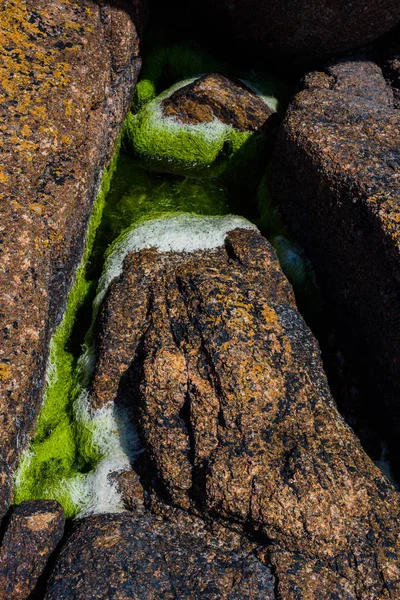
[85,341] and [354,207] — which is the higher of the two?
[354,207]

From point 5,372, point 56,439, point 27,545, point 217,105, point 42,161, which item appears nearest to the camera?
point 27,545

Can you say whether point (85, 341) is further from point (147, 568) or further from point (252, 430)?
point (147, 568)

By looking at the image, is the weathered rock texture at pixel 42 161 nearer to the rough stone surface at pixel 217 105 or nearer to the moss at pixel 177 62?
the rough stone surface at pixel 217 105

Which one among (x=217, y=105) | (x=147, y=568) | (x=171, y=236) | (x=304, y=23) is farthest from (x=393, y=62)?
(x=147, y=568)

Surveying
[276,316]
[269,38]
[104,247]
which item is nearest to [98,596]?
[276,316]

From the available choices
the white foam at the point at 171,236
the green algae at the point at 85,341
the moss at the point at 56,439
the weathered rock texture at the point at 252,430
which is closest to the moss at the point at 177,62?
the green algae at the point at 85,341

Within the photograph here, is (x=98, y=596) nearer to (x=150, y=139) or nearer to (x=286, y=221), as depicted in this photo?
(x=286, y=221)

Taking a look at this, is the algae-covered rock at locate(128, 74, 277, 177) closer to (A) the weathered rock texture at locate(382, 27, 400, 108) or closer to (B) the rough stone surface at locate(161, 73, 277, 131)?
(B) the rough stone surface at locate(161, 73, 277, 131)
